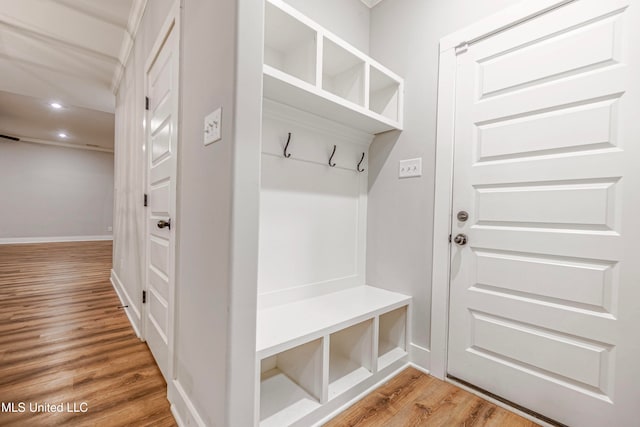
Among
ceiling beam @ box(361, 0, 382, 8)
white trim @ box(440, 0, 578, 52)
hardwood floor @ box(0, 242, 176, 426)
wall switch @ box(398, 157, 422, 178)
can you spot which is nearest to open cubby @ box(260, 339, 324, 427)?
hardwood floor @ box(0, 242, 176, 426)

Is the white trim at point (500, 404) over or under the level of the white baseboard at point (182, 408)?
under

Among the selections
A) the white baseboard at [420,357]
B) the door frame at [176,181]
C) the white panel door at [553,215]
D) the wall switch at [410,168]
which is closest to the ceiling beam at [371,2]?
the white panel door at [553,215]

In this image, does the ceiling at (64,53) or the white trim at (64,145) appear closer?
the ceiling at (64,53)

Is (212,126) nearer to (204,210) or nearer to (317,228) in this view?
(204,210)

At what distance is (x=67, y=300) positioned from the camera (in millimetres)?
2812

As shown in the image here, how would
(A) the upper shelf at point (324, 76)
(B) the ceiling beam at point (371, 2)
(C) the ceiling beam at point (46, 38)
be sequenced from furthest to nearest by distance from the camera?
(C) the ceiling beam at point (46, 38)
(B) the ceiling beam at point (371, 2)
(A) the upper shelf at point (324, 76)

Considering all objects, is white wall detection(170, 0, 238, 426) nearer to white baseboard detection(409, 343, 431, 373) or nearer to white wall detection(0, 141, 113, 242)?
white baseboard detection(409, 343, 431, 373)

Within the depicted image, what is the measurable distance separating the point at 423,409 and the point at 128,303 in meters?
2.55

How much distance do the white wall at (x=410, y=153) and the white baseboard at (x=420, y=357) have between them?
36 millimetres

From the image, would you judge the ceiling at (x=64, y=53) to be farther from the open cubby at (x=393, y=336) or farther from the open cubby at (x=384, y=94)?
the open cubby at (x=393, y=336)

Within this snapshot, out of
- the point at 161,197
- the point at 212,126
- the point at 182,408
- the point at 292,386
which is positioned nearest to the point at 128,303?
the point at 161,197

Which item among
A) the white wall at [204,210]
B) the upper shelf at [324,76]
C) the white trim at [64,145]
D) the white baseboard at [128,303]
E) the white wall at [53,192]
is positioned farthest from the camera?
the white trim at [64,145]

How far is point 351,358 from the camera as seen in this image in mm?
1625

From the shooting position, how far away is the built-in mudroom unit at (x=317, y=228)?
51.0 inches
